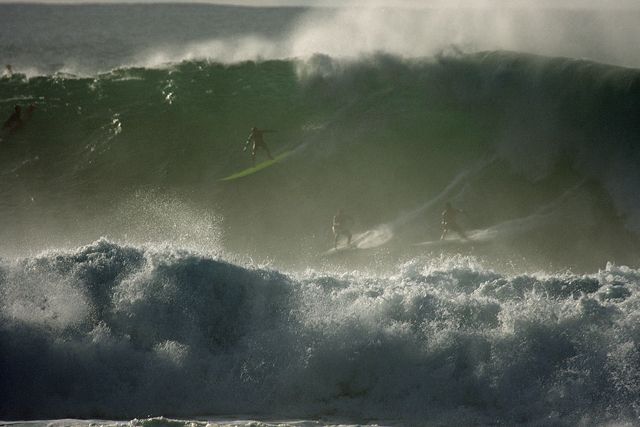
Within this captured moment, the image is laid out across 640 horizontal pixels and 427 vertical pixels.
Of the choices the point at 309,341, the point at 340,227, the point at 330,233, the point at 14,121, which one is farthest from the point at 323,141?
the point at 309,341

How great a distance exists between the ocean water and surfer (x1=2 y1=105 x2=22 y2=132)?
0.50 meters

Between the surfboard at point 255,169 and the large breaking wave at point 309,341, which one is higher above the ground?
the surfboard at point 255,169

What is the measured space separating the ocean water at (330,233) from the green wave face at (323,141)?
5 centimetres

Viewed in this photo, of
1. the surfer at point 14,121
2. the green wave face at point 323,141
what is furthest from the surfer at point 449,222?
the surfer at point 14,121

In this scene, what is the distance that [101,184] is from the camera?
1972 centimetres

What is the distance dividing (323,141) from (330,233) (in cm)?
319

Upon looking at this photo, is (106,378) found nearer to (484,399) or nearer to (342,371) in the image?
(342,371)

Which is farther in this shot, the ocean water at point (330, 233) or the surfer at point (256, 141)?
the surfer at point (256, 141)

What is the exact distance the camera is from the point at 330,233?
1709cm

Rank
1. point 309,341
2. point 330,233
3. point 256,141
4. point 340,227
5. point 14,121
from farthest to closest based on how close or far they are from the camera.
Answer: point 14,121 < point 256,141 < point 330,233 < point 340,227 < point 309,341

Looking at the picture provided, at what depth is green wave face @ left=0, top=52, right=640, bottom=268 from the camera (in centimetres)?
1706

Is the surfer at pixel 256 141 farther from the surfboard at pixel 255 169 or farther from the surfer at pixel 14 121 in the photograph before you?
the surfer at pixel 14 121

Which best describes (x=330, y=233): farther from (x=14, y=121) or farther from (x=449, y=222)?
(x=14, y=121)

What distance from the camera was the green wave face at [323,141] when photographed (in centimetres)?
1706
